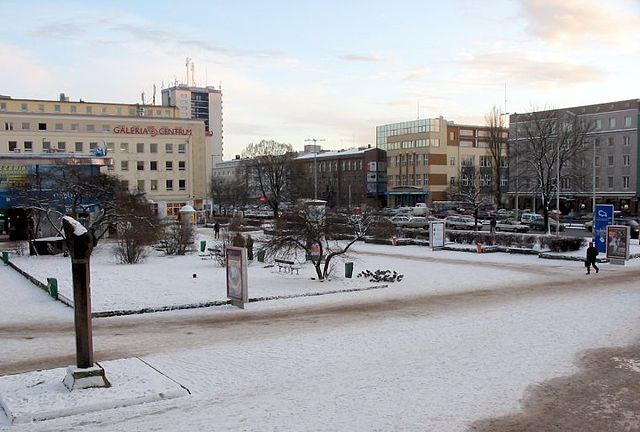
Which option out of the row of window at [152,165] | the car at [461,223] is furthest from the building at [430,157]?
the row of window at [152,165]

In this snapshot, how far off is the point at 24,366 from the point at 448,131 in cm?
8966

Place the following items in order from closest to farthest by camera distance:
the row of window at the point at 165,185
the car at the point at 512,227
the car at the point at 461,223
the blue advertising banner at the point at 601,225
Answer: the blue advertising banner at the point at 601,225
the car at the point at 512,227
the car at the point at 461,223
the row of window at the point at 165,185

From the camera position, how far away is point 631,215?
71.1 m

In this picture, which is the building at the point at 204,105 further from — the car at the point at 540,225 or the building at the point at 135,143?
the car at the point at 540,225

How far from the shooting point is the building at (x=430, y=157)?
94.9m

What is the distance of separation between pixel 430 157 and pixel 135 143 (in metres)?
43.2

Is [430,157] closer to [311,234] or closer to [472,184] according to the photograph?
[472,184]

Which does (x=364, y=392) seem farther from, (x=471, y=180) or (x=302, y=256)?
(x=471, y=180)

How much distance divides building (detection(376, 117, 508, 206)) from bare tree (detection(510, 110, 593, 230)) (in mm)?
18958

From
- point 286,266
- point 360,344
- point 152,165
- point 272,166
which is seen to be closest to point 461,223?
point 286,266

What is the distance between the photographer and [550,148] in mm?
59969

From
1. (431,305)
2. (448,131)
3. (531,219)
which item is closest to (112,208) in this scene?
(431,305)

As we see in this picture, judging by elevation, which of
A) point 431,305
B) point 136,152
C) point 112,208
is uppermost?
point 136,152

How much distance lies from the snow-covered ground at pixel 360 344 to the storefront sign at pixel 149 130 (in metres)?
54.8
